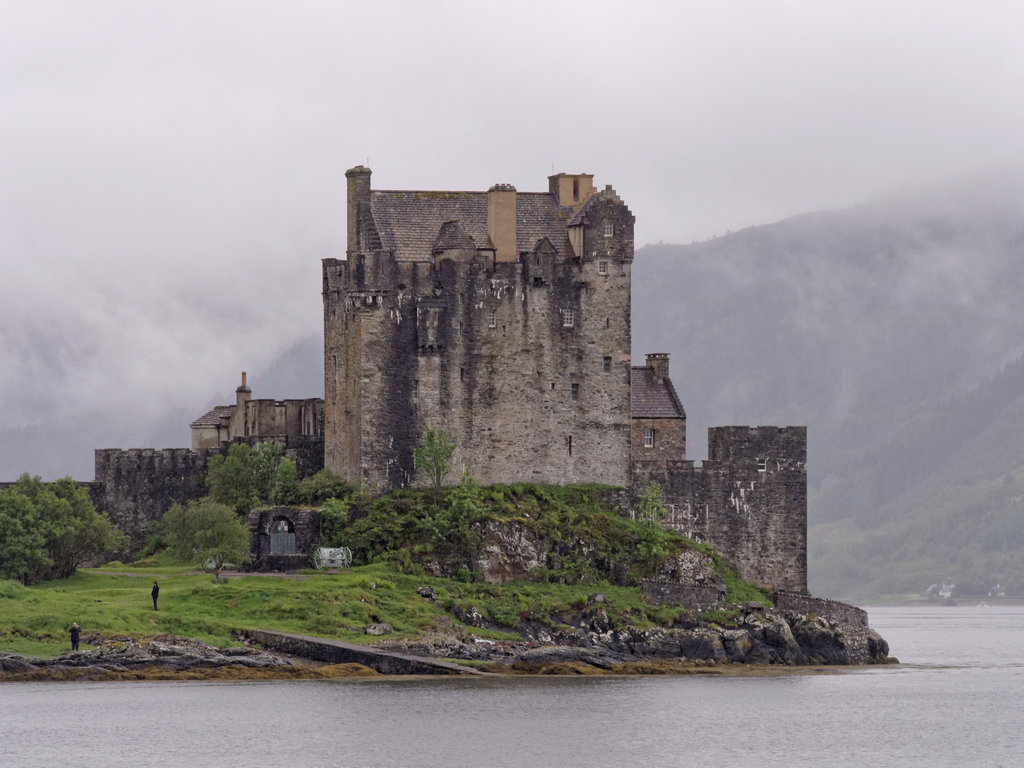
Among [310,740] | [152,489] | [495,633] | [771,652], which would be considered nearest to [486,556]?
[495,633]

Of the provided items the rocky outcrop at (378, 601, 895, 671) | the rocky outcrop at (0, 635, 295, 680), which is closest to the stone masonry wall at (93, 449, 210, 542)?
the rocky outcrop at (378, 601, 895, 671)

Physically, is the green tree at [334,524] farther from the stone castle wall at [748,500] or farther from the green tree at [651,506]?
the stone castle wall at [748,500]

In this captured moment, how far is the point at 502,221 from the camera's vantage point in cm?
10419

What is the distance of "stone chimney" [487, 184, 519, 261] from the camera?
341ft

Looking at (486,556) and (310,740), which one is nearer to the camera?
(310,740)

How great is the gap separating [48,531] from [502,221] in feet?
89.8

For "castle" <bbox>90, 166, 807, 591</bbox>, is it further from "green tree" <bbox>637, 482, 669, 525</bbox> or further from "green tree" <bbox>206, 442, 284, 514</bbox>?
"green tree" <bbox>206, 442, 284, 514</bbox>

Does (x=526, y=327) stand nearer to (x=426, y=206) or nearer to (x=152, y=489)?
(x=426, y=206)

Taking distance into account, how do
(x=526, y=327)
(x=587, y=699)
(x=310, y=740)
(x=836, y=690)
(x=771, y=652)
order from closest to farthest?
(x=310, y=740) → (x=587, y=699) → (x=836, y=690) → (x=771, y=652) → (x=526, y=327)

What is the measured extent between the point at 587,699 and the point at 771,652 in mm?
18131

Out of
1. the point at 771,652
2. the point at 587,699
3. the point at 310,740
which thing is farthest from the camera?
the point at 771,652

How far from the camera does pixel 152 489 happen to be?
360 ft

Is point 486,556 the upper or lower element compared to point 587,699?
upper

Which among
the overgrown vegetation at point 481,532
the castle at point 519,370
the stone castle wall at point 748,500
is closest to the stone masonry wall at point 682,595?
the overgrown vegetation at point 481,532
